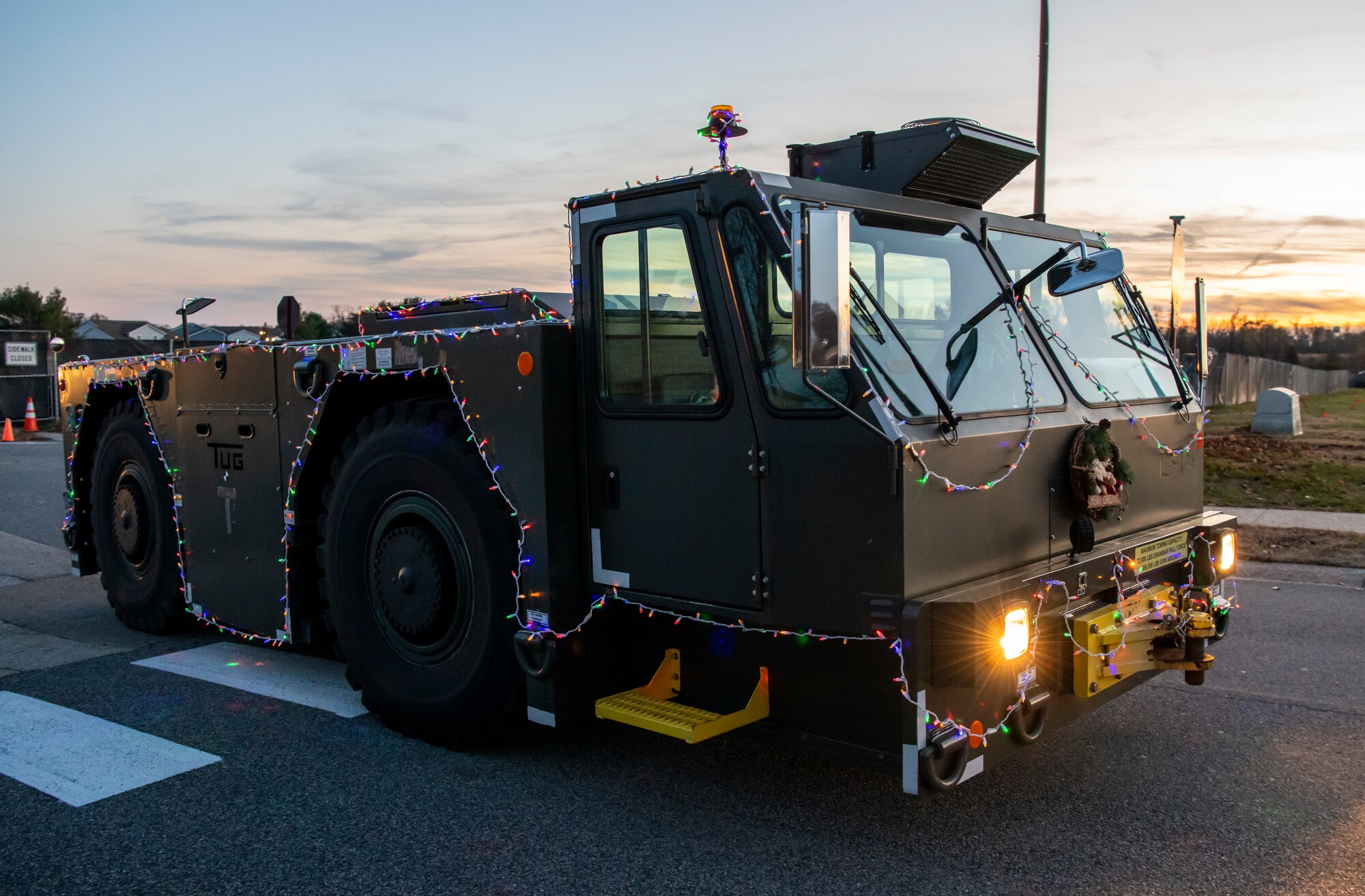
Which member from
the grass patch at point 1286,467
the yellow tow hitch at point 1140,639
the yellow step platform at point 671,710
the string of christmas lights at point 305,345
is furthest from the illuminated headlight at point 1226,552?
the grass patch at point 1286,467

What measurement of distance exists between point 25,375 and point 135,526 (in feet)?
81.7

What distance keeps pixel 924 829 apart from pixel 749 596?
109 cm

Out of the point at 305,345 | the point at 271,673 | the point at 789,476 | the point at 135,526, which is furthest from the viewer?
the point at 135,526

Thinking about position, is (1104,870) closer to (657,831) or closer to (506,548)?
(657,831)

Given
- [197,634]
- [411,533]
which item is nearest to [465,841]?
[411,533]

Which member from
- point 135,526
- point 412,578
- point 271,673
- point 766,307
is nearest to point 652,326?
point 766,307

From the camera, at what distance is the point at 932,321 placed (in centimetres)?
432

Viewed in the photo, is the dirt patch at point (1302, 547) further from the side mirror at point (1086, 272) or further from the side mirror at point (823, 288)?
the side mirror at point (823, 288)

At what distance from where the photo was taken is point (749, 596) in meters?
3.80

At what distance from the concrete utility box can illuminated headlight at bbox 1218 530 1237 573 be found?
17.5 m

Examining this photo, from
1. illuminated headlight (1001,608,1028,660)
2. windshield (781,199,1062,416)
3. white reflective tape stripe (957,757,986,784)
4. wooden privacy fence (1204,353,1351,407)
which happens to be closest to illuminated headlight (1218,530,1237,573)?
windshield (781,199,1062,416)

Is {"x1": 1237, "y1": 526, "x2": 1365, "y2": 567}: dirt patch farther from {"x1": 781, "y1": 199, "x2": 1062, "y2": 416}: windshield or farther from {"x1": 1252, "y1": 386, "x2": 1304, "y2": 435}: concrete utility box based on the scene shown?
{"x1": 1252, "y1": 386, "x2": 1304, "y2": 435}: concrete utility box

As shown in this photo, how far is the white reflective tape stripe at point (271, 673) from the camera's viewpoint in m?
5.75

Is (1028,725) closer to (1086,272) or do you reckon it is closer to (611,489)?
(1086,272)
